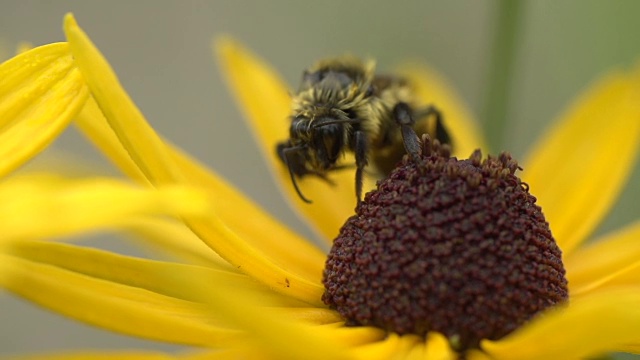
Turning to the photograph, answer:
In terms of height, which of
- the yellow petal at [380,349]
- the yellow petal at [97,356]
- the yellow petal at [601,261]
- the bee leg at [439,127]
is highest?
the bee leg at [439,127]

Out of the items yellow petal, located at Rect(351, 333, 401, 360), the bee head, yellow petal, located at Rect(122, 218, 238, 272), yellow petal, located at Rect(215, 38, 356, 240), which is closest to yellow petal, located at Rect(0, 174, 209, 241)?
yellow petal, located at Rect(351, 333, 401, 360)

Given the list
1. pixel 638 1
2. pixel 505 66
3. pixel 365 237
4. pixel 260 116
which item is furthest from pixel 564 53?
pixel 365 237

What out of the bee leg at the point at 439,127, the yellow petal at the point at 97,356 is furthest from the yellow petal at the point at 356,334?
the bee leg at the point at 439,127

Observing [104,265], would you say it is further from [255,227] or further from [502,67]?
[502,67]

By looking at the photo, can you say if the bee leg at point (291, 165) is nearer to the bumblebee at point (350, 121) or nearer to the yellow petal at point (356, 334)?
the bumblebee at point (350, 121)

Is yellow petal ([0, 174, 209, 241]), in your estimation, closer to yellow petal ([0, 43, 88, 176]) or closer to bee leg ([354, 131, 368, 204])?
yellow petal ([0, 43, 88, 176])

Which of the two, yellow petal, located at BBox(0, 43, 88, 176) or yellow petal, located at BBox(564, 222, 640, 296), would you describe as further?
yellow petal, located at BBox(564, 222, 640, 296)

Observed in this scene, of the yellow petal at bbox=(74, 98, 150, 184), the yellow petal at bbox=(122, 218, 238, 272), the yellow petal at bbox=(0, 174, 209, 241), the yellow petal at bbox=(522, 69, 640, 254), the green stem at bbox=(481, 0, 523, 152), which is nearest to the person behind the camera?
the yellow petal at bbox=(0, 174, 209, 241)

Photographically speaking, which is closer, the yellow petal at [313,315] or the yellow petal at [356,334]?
the yellow petal at [356,334]

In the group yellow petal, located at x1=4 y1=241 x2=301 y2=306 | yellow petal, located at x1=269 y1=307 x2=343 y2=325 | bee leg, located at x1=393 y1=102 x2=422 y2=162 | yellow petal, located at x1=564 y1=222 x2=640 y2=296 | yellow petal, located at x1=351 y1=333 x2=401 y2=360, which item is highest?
bee leg, located at x1=393 y1=102 x2=422 y2=162

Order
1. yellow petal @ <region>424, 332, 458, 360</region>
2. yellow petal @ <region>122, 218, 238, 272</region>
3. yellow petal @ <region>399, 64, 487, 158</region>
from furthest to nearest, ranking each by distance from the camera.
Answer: yellow petal @ <region>399, 64, 487, 158</region> < yellow petal @ <region>122, 218, 238, 272</region> < yellow petal @ <region>424, 332, 458, 360</region>
